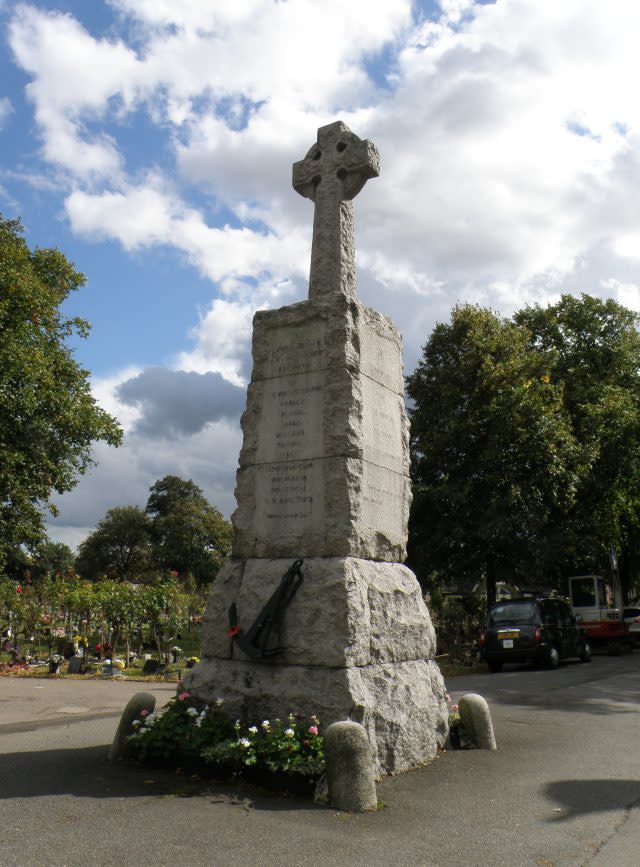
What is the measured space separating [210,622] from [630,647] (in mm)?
23367

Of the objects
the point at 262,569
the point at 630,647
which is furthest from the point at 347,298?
the point at 630,647

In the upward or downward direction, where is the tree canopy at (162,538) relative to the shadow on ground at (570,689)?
upward

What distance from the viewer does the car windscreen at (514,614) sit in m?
18.2

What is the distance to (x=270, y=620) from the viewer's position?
6172mm

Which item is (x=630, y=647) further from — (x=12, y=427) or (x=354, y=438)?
(x=354, y=438)

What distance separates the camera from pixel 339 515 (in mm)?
6383

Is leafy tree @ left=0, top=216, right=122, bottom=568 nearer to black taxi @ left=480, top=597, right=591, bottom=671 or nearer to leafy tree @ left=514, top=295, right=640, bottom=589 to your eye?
black taxi @ left=480, top=597, right=591, bottom=671

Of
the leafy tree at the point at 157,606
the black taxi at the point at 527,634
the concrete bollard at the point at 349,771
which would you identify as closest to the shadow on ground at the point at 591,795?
the concrete bollard at the point at 349,771

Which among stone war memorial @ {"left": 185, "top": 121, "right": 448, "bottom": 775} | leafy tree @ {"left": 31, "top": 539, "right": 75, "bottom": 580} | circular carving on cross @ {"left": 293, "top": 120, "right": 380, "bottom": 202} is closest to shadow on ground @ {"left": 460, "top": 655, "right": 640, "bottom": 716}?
stone war memorial @ {"left": 185, "top": 121, "right": 448, "bottom": 775}

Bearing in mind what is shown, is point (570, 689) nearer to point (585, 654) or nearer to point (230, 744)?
point (585, 654)

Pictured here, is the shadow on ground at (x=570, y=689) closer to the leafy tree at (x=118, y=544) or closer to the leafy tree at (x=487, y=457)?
the leafy tree at (x=487, y=457)

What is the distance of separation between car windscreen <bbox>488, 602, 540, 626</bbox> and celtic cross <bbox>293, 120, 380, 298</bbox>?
13087 millimetres

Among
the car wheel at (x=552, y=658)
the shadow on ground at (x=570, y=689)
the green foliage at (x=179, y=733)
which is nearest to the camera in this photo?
the green foliage at (x=179, y=733)

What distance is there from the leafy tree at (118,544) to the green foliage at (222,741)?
58345 millimetres
